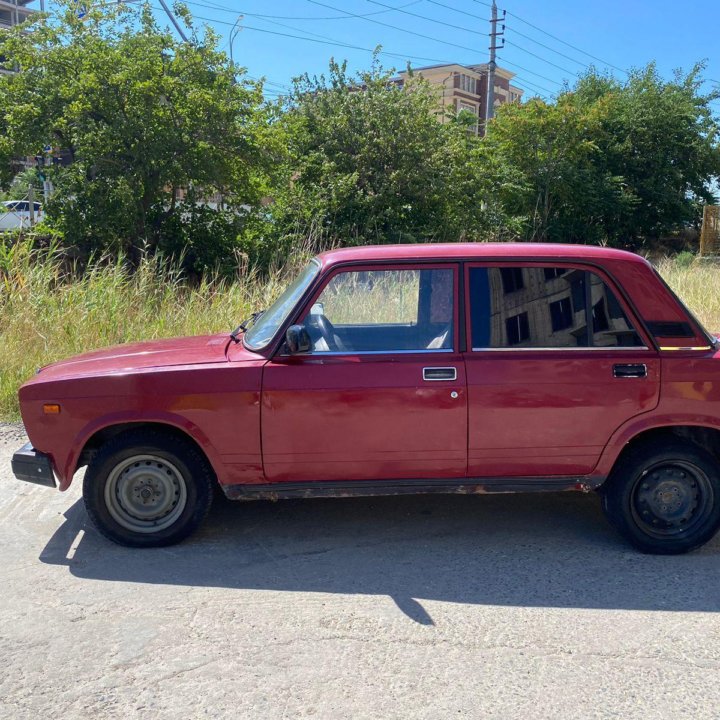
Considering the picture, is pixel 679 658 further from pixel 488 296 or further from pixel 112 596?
pixel 112 596

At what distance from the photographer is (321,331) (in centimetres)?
436

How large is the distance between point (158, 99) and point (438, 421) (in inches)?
449

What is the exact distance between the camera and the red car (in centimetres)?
416

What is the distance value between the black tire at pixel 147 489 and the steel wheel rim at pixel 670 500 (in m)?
2.51

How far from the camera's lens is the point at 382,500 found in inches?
203

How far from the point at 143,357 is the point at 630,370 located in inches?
112

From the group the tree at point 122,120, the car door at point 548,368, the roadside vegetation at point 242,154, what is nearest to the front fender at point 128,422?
the car door at point 548,368

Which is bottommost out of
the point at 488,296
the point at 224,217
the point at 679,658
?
the point at 679,658

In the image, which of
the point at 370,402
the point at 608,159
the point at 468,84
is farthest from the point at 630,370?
the point at 468,84

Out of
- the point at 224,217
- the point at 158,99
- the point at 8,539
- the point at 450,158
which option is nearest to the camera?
the point at 8,539

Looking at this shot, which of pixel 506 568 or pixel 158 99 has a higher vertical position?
pixel 158 99

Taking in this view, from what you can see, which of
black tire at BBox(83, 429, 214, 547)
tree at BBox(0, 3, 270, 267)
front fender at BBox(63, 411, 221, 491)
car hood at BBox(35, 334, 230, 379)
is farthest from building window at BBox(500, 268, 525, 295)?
tree at BBox(0, 3, 270, 267)

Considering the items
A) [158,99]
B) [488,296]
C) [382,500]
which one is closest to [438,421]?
[488,296]

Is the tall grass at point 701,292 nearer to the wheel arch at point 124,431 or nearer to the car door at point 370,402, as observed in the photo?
the car door at point 370,402
